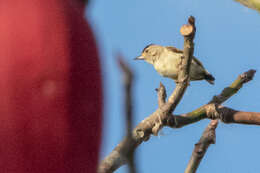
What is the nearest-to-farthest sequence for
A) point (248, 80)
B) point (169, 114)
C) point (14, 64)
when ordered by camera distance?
point (14, 64)
point (169, 114)
point (248, 80)

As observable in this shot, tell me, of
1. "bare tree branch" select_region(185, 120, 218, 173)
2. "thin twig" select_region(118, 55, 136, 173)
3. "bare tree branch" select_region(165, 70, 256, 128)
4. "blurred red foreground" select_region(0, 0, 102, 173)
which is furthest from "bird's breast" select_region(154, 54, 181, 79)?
"thin twig" select_region(118, 55, 136, 173)

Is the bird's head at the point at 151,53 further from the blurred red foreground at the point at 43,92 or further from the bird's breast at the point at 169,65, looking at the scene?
the blurred red foreground at the point at 43,92

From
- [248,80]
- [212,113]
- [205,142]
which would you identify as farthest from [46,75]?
[248,80]

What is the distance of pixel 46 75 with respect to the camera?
58 cm

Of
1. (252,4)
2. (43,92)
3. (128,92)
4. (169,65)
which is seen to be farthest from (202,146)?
(169,65)

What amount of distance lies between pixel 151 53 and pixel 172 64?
58 cm

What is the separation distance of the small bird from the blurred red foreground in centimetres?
302

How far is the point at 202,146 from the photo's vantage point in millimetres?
1429

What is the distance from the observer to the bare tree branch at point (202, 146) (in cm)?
138

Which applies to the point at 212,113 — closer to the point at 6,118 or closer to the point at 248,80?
the point at 248,80

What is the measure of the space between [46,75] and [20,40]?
0.05 meters

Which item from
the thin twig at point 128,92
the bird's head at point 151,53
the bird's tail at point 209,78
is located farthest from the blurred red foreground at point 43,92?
the bird's head at point 151,53

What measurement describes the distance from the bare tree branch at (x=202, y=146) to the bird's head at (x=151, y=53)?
8.89 ft

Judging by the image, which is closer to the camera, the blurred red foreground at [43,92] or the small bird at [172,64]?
the blurred red foreground at [43,92]
